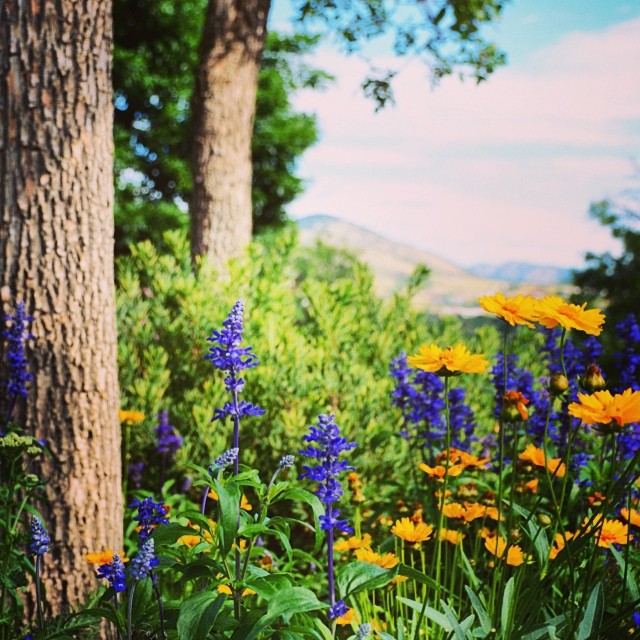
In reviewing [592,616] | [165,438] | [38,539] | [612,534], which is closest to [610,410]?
[592,616]

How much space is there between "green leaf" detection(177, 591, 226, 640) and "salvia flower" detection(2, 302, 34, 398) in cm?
141

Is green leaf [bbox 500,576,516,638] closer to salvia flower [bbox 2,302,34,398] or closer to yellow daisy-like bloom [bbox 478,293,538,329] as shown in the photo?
yellow daisy-like bloom [bbox 478,293,538,329]

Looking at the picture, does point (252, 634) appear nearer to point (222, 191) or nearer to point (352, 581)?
point (352, 581)

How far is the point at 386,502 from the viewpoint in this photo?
3186 mm

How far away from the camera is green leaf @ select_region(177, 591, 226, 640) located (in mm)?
1372

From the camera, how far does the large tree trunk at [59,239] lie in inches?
102

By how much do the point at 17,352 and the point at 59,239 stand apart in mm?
460

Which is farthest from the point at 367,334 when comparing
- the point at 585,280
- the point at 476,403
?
the point at 585,280

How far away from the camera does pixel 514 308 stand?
1.59 metres

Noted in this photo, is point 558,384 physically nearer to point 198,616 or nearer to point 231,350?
point 231,350

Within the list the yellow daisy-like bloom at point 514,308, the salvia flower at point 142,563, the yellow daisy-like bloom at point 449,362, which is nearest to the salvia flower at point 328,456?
the yellow daisy-like bloom at point 449,362

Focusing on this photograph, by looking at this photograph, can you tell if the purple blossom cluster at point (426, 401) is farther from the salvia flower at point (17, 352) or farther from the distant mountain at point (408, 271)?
the salvia flower at point (17, 352)

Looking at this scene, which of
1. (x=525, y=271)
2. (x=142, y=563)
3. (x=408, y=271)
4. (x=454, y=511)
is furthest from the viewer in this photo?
(x=525, y=271)

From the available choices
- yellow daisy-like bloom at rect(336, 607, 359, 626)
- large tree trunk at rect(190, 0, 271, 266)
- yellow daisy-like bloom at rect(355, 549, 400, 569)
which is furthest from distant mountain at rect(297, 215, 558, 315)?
large tree trunk at rect(190, 0, 271, 266)
